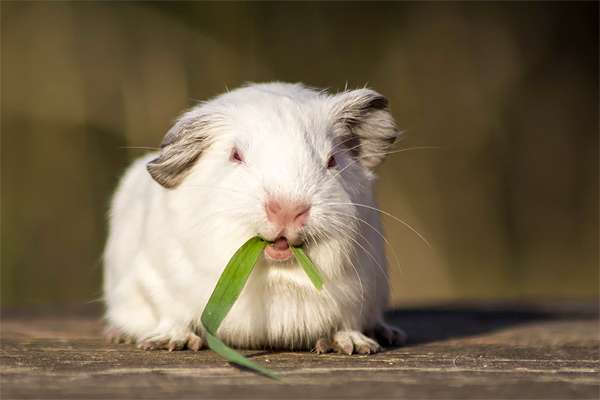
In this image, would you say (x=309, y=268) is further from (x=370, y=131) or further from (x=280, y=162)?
(x=370, y=131)

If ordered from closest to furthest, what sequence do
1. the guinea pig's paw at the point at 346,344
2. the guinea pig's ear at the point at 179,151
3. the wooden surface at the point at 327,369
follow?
the wooden surface at the point at 327,369, the guinea pig's paw at the point at 346,344, the guinea pig's ear at the point at 179,151

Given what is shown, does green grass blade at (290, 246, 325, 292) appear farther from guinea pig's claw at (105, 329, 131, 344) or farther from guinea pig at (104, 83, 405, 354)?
guinea pig's claw at (105, 329, 131, 344)

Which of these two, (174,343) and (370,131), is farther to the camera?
(370,131)

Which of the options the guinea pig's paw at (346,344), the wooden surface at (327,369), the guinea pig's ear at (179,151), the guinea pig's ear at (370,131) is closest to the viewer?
the wooden surface at (327,369)

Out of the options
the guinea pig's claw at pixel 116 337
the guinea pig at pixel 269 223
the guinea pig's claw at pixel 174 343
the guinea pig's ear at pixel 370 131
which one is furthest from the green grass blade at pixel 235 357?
the guinea pig's ear at pixel 370 131

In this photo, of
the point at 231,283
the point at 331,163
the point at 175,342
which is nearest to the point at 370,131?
the point at 331,163

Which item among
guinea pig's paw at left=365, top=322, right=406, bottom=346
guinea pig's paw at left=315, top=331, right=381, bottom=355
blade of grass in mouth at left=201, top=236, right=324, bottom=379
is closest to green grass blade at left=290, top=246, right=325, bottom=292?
blade of grass in mouth at left=201, top=236, right=324, bottom=379

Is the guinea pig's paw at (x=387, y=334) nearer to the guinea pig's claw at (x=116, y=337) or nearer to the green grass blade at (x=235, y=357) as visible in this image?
the green grass blade at (x=235, y=357)

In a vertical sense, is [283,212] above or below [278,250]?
above
